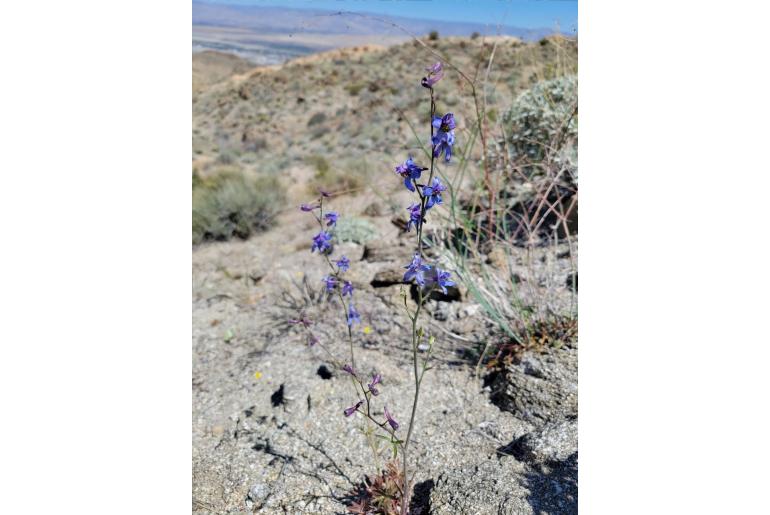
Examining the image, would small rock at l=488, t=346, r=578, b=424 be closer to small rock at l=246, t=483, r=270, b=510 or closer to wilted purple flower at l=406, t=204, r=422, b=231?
small rock at l=246, t=483, r=270, b=510

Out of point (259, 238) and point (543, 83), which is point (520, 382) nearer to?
point (543, 83)

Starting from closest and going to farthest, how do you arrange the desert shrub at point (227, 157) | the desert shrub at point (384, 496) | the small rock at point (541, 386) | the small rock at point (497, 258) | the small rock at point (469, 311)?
the desert shrub at point (384, 496) < the small rock at point (541, 386) < the small rock at point (469, 311) < the small rock at point (497, 258) < the desert shrub at point (227, 157)

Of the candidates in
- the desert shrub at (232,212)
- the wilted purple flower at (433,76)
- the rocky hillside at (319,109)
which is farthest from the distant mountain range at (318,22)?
the rocky hillside at (319,109)

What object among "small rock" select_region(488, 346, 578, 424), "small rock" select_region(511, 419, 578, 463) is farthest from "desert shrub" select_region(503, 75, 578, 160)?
"small rock" select_region(511, 419, 578, 463)

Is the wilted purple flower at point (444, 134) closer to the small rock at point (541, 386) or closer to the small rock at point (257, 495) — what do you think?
the small rock at point (541, 386)

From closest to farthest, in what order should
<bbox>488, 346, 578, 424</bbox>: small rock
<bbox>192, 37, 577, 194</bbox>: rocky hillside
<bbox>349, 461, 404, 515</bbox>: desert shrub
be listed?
<bbox>349, 461, 404, 515</bbox>: desert shrub
<bbox>488, 346, 578, 424</bbox>: small rock
<bbox>192, 37, 577, 194</bbox>: rocky hillside

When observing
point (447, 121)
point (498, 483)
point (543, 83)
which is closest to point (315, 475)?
point (498, 483)
